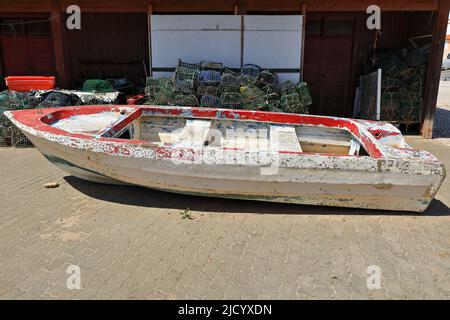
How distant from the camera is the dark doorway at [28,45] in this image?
31.2ft

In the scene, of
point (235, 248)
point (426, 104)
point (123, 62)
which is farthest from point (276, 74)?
point (235, 248)

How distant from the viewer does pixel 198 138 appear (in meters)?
5.31

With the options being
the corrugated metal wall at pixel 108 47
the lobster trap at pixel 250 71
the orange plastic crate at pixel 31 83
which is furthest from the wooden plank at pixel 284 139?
the orange plastic crate at pixel 31 83

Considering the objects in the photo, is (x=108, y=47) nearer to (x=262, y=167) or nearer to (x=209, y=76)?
(x=209, y=76)

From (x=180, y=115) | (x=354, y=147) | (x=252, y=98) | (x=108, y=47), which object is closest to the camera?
(x=354, y=147)

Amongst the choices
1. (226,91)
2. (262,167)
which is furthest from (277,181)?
(226,91)

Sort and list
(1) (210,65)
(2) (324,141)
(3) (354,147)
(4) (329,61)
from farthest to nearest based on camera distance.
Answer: (4) (329,61) → (1) (210,65) → (2) (324,141) → (3) (354,147)

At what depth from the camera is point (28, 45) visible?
9555 millimetres

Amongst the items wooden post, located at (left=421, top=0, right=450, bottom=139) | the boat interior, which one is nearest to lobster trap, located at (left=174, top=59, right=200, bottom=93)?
the boat interior

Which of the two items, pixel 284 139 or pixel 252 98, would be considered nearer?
pixel 284 139

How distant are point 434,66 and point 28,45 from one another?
998cm

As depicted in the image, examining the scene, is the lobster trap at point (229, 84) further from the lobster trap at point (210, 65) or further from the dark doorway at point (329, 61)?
the dark doorway at point (329, 61)
